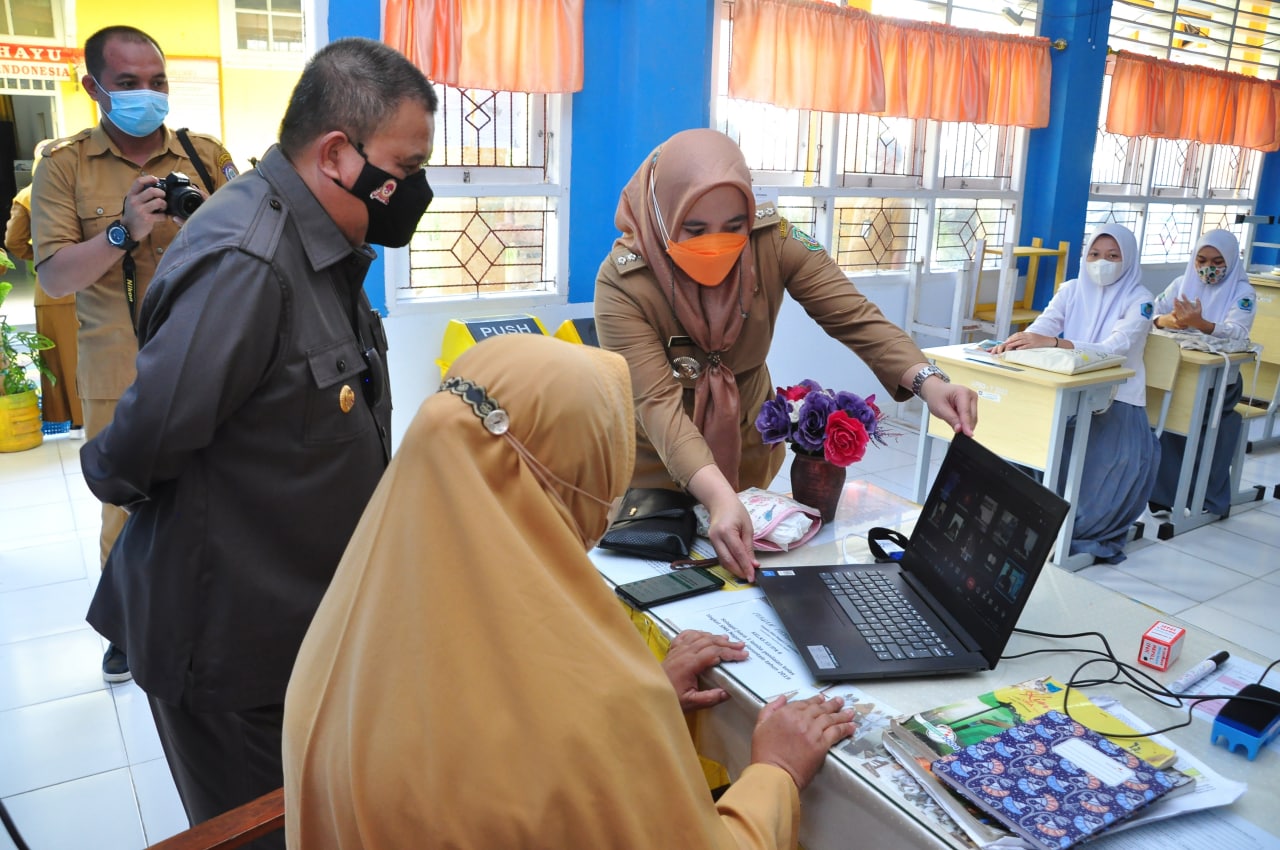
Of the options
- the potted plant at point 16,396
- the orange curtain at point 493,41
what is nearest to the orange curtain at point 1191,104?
the orange curtain at point 493,41

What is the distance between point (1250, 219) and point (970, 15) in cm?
284

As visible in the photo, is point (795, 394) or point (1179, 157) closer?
point (795, 394)

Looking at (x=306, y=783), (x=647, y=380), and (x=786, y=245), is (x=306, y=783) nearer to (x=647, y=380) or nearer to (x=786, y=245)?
(x=647, y=380)

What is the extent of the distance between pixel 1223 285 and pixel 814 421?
3.89 metres

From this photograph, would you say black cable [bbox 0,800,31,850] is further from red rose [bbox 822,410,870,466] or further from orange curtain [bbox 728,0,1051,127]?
orange curtain [bbox 728,0,1051,127]

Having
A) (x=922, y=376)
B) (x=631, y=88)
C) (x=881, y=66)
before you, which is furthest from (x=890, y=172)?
(x=922, y=376)

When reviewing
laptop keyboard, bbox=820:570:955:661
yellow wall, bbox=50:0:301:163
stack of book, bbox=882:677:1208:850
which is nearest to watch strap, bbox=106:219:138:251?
laptop keyboard, bbox=820:570:955:661

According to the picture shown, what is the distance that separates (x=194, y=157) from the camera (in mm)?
2277

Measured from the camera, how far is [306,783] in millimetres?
814

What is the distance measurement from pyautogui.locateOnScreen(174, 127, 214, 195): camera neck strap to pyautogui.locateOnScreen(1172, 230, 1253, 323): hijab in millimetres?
4460

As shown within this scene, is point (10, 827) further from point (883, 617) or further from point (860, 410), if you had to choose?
point (860, 410)

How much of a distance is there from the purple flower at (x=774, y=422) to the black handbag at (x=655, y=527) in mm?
196

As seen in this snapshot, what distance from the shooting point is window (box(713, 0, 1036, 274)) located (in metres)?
5.25

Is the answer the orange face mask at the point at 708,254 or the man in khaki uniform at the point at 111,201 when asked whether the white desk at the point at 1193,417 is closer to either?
the orange face mask at the point at 708,254
